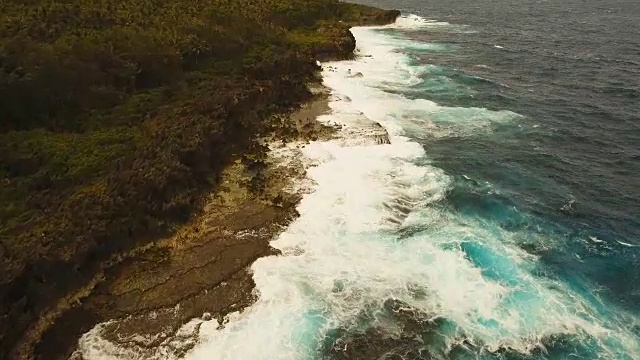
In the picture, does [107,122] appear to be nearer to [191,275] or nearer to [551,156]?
[191,275]

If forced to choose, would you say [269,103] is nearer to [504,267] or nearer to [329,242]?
[329,242]

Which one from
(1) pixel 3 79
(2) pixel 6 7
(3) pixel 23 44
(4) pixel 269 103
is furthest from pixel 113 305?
(2) pixel 6 7

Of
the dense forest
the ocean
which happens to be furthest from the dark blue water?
the dense forest

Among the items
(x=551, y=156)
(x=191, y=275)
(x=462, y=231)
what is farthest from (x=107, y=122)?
(x=551, y=156)

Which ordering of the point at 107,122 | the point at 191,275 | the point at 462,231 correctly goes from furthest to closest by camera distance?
the point at 107,122 → the point at 462,231 → the point at 191,275

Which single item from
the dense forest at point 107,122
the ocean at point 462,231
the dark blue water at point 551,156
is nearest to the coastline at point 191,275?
the ocean at point 462,231

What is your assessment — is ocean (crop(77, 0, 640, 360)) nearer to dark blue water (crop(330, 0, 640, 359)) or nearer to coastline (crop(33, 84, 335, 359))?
dark blue water (crop(330, 0, 640, 359))
